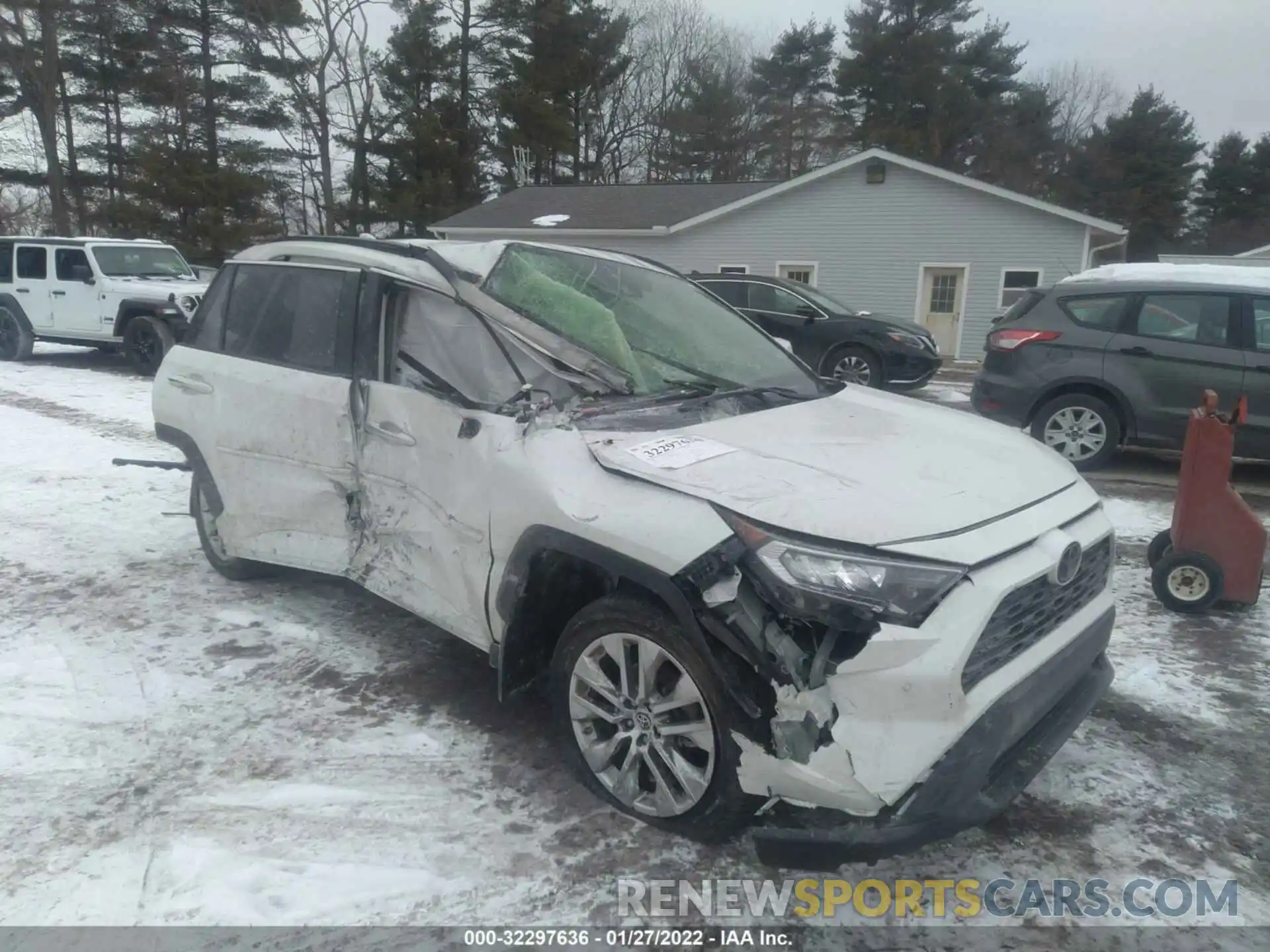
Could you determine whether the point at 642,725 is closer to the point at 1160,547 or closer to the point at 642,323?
the point at 642,323

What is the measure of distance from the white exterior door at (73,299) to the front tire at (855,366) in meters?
10.3

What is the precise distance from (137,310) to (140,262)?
1.35 metres

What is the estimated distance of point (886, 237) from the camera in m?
19.6

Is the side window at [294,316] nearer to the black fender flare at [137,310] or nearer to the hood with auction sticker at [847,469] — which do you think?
the hood with auction sticker at [847,469]

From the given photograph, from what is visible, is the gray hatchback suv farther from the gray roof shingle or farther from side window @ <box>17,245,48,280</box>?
the gray roof shingle

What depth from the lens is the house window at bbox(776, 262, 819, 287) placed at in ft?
67.1

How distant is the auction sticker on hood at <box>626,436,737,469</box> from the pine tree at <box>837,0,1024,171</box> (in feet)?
106

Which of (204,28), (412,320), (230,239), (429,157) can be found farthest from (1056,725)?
(204,28)

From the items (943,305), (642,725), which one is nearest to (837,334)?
(943,305)

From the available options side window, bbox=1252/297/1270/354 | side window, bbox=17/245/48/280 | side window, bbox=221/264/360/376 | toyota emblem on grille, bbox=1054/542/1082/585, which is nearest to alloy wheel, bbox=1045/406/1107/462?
side window, bbox=1252/297/1270/354

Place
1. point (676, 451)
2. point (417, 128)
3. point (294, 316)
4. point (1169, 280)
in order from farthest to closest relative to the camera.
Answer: point (417, 128) < point (1169, 280) < point (294, 316) < point (676, 451)

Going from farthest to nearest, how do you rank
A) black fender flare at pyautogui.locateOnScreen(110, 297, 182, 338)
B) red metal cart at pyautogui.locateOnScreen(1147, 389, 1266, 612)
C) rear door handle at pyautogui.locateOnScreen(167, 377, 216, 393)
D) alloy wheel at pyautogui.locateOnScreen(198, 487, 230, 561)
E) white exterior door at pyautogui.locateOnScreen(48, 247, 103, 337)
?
white exterior door at pyautogui.locateOnScreen(48, 247, 103, 337) → black fender flare at pyautogui.locateOnScreen(110, 297, 182, 338) → alloy wheel at pyautogui.locateOnScreen(198, 487, 230, 561) → rear door handle at pyautogui.locateOnScreen(167, 377, 216, 393) → red metal cart at pyautogui.locateOnScreen(1147, 389, 1266, 612)

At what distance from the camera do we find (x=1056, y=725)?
8.77 feet

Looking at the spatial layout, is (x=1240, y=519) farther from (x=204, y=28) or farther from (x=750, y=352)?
(x=204, y=28)
